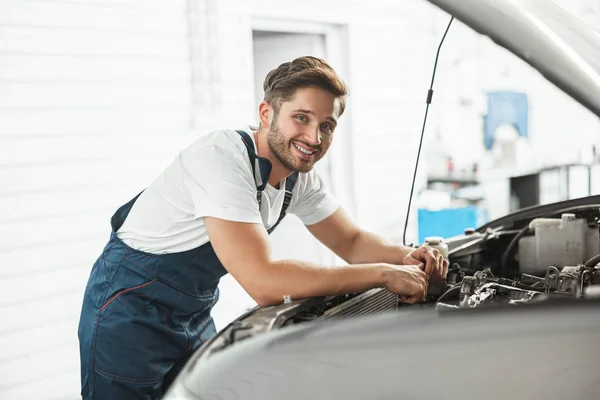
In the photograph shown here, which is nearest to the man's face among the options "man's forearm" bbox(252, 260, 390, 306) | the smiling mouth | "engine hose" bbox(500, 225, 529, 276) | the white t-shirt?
the smiling mouth

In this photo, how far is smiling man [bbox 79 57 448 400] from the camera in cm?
205

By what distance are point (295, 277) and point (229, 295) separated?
A: 2950 millimetres

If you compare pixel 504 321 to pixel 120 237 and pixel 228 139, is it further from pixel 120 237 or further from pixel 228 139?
pixel 120 237

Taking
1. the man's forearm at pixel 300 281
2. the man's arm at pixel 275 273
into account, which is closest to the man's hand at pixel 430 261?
Answer: the man's arm at pixel 275 273

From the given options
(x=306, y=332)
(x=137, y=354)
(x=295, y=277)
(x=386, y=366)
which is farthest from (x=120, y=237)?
(x=386, y=366)

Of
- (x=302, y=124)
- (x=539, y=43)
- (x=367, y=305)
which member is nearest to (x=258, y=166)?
(x=302, y=124)

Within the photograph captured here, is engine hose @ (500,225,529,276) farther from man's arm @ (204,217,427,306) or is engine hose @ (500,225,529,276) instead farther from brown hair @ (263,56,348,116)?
brown hair @ (263,56,348,116)

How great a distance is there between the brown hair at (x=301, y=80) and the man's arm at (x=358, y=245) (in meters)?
0.56

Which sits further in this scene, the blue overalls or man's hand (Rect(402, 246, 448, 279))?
man's hand (Rect(402, 246, 448, 279))

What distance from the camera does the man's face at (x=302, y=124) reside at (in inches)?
87.7

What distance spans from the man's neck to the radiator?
0.59 metres

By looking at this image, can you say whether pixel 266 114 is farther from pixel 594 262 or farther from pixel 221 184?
pixel 594 262

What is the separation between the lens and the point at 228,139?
86.1 inches

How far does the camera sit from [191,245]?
2.21 metres
